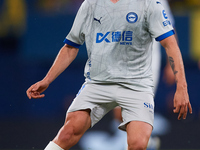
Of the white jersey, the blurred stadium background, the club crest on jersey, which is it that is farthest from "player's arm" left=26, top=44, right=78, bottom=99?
the blurred stadium background

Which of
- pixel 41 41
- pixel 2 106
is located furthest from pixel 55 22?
pixel 2 106

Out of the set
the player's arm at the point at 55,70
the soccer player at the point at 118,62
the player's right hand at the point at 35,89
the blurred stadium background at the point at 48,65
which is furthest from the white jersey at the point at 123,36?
the blurred stadium background at the point at 48,65

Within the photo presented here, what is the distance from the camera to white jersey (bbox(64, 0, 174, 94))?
3514 millimetres

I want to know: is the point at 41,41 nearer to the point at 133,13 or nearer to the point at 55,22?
the point at 55,22

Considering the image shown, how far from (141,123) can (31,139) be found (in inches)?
101

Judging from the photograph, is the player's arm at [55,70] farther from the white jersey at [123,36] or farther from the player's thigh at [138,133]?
the player's thigh at [138,133]

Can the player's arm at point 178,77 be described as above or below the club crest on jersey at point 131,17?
below

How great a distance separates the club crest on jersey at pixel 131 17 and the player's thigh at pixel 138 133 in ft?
2.34

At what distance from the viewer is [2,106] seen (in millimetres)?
6633

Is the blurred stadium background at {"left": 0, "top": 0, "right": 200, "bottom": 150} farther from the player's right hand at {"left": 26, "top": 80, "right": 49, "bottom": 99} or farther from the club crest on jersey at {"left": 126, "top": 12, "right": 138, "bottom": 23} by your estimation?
the club crest on jersey at {"left": 126, "top": 12, "right": 138, "bottom": 23}

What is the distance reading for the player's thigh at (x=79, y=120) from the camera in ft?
11.4

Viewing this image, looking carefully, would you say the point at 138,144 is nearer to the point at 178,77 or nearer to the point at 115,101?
the point at 115,101

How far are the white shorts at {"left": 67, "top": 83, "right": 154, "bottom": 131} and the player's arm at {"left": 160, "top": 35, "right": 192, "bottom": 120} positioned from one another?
11.1 inches

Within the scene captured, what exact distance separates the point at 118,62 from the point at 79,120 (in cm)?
50
